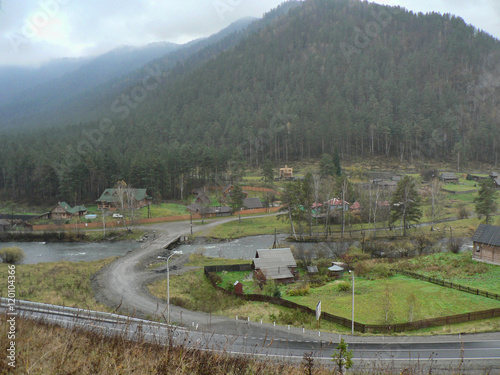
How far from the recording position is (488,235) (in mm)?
32750

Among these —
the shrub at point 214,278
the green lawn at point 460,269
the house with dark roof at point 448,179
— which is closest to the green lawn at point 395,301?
the green lawn at point 460,269

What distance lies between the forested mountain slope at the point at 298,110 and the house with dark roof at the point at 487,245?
5515cm

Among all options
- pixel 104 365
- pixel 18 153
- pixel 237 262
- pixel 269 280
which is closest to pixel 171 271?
pixel 237 262

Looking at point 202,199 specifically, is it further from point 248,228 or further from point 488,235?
point 488,235

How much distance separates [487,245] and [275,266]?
20.3 m

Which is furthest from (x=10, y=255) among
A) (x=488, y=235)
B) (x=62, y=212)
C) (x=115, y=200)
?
(x=488, y=235)

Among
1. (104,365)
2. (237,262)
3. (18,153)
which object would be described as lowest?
(237,262)

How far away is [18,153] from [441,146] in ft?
396

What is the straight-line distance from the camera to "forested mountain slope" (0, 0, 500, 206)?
77.4m

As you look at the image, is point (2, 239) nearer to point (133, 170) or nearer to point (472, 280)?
point (133, 170)

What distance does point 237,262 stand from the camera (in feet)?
131

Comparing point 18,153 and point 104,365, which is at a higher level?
point 18,153

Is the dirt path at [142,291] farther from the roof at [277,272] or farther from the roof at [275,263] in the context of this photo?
the roof at [277,272]

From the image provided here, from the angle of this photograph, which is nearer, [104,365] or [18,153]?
[104,365]
